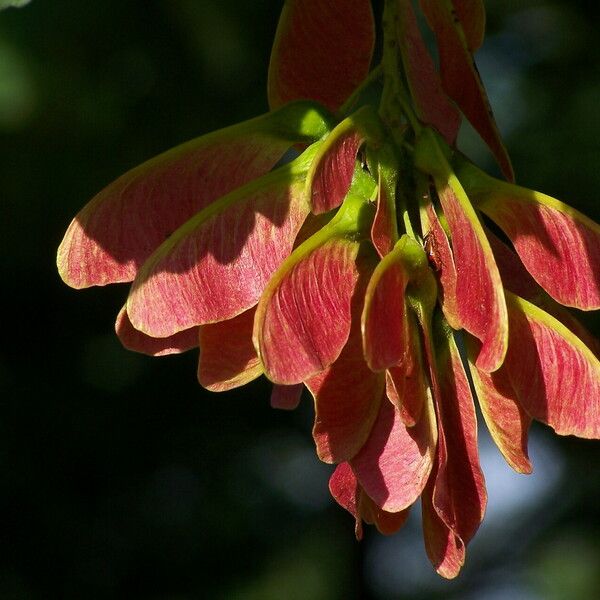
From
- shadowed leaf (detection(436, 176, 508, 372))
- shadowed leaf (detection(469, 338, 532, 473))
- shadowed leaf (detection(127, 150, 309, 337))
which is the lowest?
shadowed leaf (detection(469, 338, 532, 473))

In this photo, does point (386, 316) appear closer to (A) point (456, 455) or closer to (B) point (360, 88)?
(A) point (456, 455)

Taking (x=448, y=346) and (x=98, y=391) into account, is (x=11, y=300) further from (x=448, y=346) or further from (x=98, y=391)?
(x=448, y=346)

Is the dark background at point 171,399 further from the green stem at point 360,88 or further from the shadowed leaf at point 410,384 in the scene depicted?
the shadowed leaf at point 410,384

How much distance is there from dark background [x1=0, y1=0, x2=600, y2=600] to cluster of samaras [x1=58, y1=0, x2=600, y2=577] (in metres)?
1.20

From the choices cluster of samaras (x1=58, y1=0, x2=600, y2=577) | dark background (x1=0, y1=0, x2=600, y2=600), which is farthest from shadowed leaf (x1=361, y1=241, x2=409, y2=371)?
dark background (x1=0, y1=0, x2=600, y2=600)

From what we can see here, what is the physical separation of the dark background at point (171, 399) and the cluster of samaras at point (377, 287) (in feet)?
3.95

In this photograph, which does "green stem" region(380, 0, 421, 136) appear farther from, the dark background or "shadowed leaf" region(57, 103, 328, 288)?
the dark background

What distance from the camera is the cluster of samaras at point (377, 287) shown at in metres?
0.76

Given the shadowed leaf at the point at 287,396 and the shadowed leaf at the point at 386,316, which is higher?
the shadowed leaf at the point at 386,316

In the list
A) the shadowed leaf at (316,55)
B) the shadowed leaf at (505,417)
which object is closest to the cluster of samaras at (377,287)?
the shadowed leaf at (505,417)

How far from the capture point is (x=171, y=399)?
105 inches

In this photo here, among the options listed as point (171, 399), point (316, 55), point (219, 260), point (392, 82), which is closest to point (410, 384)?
point (219, 260)

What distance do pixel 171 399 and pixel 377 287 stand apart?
198 centimetres

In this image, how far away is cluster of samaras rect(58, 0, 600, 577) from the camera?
30.0 inches
